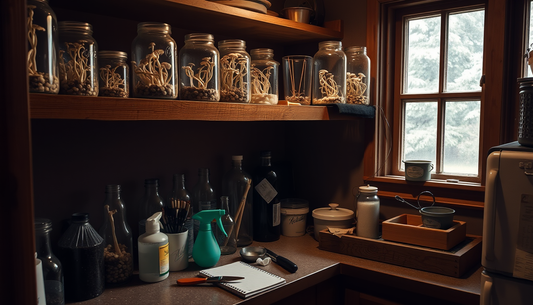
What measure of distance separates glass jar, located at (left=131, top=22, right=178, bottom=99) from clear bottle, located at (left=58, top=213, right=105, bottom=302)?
0.46m

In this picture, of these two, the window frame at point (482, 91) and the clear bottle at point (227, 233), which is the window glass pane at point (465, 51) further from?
the clear bottle at point (227, 233)

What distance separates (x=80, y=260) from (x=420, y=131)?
160 centimetres

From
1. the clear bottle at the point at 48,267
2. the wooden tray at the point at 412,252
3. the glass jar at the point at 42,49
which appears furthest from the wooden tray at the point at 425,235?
the glass jar at the point at 42,49

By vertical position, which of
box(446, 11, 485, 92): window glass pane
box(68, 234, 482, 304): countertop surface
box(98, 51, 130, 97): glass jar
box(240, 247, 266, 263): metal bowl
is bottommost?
box(68, 234, 482, 304): countertop surface

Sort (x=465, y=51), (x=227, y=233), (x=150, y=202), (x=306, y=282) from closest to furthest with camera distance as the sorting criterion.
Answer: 1. (x=306, y=282)
2. (x=150, y=202)
3. (x=227, y=233)
4. (x=465, y=51)

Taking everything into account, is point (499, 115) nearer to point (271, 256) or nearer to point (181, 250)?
point (271, 256)

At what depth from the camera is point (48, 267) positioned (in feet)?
4.33

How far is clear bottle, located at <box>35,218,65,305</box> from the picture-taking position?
131cm

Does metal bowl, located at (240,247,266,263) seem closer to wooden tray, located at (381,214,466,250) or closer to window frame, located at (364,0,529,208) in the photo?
wooden tray, located at (381,214,466,250)

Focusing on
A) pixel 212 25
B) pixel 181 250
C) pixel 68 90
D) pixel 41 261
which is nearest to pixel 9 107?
pixel 68 90

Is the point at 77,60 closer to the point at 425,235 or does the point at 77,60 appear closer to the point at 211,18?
the point at 211,18

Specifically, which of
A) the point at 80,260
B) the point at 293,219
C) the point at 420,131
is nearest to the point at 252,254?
the point at 293,219

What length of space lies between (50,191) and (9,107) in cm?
79

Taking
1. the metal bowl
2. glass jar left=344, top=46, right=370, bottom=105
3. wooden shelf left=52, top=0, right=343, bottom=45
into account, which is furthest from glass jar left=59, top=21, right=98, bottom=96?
Result: glass jar left=344, top=46, right=370, bottom=105
